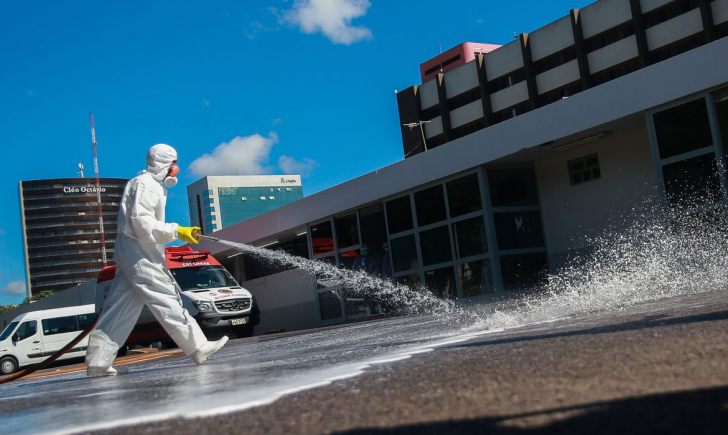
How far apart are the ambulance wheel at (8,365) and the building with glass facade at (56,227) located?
526 ft

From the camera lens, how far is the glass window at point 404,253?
22.2 metres

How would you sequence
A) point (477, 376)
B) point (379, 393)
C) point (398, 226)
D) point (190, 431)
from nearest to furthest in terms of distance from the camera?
point (190, 431)
point (379, 393)
point (477, 376)
point (398, 226)

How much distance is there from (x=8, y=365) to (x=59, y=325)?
7.60 ft

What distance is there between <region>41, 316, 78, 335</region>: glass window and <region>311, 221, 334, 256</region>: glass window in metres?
10.6

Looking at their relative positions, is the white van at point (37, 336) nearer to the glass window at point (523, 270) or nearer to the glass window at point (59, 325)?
the glass window at point (59, 325)

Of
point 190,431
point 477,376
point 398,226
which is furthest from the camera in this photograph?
point 398,226

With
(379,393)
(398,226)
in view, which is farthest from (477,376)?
(398,226)

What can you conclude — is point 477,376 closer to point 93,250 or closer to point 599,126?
point 599,126

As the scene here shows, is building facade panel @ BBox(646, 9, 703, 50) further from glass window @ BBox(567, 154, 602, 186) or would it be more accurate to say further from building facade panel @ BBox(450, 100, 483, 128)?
glass window @ BBox(567, 154, 602, 186)

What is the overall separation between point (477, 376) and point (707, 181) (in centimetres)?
1268

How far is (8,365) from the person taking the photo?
29000mm

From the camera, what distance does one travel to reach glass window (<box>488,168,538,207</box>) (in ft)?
65.6


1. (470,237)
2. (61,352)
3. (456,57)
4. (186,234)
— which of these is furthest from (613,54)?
(61,352)

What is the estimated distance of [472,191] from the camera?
20.2 meters
